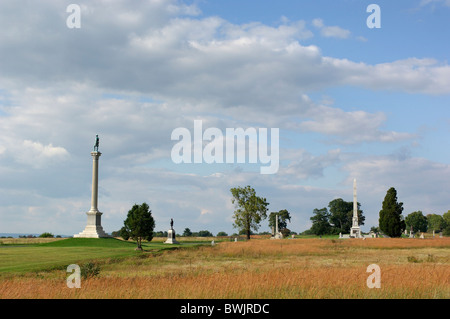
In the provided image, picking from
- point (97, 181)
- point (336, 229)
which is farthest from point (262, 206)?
point (336, 229)

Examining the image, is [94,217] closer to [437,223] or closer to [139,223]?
[139,223]

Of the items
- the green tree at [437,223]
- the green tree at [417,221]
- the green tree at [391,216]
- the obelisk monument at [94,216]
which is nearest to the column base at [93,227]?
the obelisk monument at [94,216]

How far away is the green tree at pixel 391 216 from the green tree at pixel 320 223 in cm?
4942

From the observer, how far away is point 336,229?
117m

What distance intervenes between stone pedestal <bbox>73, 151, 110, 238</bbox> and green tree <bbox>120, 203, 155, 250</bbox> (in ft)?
52.0

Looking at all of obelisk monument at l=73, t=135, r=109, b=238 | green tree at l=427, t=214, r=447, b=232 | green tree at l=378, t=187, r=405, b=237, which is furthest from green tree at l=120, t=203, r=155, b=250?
green tree at l=427, t=214, r=447, b=232

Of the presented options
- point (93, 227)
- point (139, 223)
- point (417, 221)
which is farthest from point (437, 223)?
point (139, 223)

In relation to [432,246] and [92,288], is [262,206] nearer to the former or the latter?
[432,246]

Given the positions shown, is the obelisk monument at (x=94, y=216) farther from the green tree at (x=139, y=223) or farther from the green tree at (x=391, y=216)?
the green tree at (x=391, y=216)

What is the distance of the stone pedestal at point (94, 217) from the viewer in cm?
6028

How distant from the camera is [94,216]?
6162cm

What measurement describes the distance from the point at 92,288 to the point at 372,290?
765 centimetres

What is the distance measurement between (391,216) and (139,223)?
42864 millimetres

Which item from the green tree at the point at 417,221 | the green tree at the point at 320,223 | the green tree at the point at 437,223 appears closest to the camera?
the green tree at the point at 320,223
